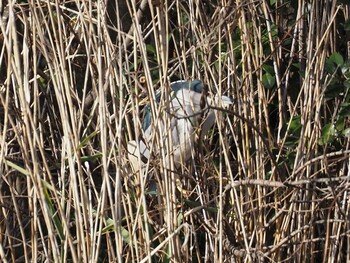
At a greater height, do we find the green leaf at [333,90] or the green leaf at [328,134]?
the green leaf at [333,90]

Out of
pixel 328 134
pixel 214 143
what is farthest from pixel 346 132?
pixel 214 143

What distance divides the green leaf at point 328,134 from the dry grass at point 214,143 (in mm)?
12

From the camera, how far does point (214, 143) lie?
2496mm

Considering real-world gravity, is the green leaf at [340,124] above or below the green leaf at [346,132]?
above

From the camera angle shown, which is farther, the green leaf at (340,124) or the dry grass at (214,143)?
the green leaf at (340,124)

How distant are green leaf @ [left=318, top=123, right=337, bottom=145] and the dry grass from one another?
0.01m

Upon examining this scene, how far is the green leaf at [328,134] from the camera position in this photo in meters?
2.10

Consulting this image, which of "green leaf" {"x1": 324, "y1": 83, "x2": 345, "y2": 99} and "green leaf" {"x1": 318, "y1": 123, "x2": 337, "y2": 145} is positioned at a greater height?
"green leaf" {"x1": 324, "y1": 83, "x2": 345, "y2": 99}

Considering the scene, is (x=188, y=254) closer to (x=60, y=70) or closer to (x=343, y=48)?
(x=60, y=70)

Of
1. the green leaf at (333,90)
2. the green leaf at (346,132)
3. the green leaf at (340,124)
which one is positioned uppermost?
the green leaf at (333,90)

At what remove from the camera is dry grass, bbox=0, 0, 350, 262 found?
156 cm

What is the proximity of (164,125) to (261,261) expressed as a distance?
45cm

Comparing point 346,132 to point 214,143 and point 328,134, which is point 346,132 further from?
point 214,143

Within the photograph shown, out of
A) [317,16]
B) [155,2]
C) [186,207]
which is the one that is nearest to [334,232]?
[186,207]
